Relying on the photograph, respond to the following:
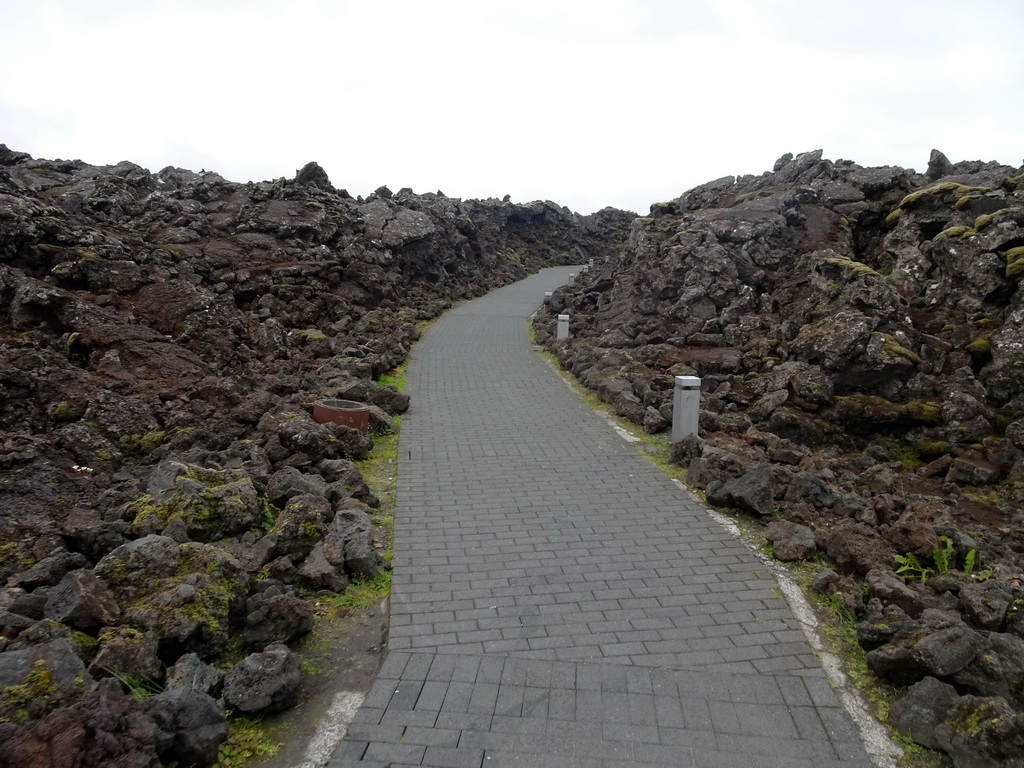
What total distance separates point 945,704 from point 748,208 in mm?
16864

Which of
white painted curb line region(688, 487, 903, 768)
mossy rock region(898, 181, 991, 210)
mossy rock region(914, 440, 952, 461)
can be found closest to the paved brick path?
white painted curb line region(688, 487, 903, 768)

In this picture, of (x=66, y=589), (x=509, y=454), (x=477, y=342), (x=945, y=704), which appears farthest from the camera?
(x=477, y=342)

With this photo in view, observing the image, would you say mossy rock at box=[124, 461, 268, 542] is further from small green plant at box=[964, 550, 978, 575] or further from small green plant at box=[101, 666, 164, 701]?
small green plant at box=[964, 550, 978, 575]

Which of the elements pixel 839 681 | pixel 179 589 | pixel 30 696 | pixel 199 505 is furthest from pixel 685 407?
pixel 30 696

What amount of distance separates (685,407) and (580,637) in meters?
5.56

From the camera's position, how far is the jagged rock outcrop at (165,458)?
430cm

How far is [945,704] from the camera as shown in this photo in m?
4.53

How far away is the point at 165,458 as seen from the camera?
28.4 ft

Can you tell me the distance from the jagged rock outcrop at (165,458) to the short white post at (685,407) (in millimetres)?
4655

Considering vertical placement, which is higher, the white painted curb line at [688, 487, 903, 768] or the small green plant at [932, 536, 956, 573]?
the small green plant at [932, 536, 956, 573]

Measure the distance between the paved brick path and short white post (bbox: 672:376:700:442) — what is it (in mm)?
852

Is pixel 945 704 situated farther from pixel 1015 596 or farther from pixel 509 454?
→ pixel 509 454

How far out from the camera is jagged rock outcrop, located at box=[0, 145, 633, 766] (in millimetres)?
4305

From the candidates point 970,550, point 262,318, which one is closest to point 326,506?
point 970,550
